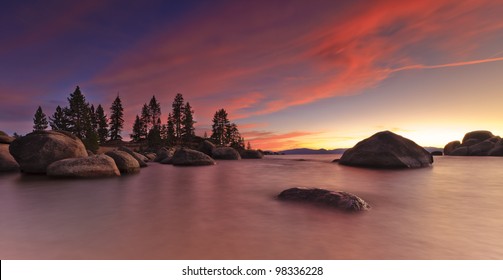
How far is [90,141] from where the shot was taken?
46625 mm

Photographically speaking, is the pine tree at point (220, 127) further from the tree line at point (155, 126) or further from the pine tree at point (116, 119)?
the pine tree at point (116, 119)

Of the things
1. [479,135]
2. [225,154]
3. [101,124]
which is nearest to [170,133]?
[101,124]

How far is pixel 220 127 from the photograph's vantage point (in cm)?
7681

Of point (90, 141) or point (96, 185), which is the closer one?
point (96, 185)

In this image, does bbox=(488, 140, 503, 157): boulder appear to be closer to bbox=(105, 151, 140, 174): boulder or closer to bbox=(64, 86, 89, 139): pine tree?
bbox=(105, 151, 140, 174): boulder

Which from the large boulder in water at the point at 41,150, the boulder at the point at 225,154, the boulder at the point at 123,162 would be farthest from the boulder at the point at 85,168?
the boulder at the point at 225,154

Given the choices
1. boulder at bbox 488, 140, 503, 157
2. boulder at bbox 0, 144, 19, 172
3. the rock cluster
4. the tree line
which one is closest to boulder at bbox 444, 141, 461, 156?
the rock cluster

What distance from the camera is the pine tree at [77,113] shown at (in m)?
56.9

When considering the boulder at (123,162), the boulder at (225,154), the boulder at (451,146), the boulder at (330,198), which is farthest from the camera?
the boulder at (451,146)

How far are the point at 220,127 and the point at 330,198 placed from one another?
236 ft

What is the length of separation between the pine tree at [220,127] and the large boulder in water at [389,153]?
60.0m
